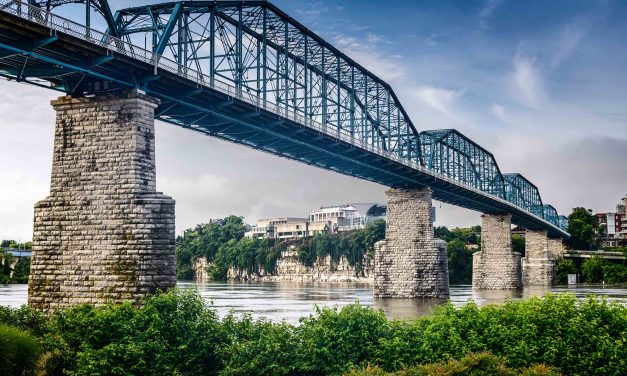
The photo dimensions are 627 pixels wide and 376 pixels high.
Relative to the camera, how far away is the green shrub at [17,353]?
15344mm

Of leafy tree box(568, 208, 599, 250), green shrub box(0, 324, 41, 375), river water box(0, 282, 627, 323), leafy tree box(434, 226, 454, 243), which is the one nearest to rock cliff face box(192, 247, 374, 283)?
leafy tree box(434, 226, 454, 243)

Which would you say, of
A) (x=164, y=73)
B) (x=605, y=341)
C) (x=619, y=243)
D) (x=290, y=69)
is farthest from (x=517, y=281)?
(x=619, y=243)

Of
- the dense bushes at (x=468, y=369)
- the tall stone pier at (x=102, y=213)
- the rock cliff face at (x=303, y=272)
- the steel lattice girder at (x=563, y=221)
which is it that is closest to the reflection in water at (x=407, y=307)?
the tall stone pier at (x=102, y=213)

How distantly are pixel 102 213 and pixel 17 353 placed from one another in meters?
13.5

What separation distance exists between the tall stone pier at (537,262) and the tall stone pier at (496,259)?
90.2 ft

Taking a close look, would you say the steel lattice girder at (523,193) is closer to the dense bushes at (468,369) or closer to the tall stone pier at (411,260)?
the tall stone pier at (411,260)

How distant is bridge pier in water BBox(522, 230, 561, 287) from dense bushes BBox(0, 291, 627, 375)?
11267 centimetres

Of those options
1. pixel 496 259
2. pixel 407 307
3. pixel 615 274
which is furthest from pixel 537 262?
pixel 407 307

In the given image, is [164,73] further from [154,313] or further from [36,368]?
[36,368]

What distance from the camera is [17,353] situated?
16000 millimetres

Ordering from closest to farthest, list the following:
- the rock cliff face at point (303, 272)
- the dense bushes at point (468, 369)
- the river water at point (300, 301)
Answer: the dense bushes at point (468, 369), the river water at point (300, 301), the rock cliff face at point (303, 272)

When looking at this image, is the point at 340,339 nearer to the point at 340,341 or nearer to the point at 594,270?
the point at 340,341

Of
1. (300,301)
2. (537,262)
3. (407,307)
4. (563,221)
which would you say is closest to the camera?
(407,307)

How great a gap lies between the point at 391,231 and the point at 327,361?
164 ft
